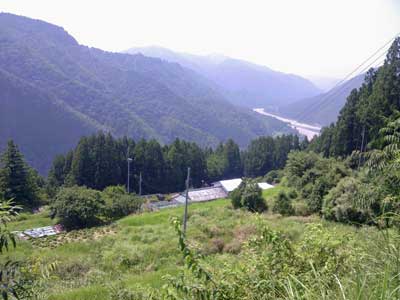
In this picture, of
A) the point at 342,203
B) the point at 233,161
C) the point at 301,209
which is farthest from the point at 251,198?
the point at 233,161

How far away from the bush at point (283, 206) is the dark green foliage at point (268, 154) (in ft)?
108

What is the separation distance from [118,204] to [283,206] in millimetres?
15741

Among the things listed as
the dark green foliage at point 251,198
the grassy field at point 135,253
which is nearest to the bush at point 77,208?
the grassy field at point 135,253

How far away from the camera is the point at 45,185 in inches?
1710

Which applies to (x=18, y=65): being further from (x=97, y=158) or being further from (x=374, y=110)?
(x=374, y=110)

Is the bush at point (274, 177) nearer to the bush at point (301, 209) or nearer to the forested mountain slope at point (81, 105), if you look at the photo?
the bush at point (301, 209)

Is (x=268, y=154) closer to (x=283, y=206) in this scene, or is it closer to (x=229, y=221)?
(x=283, y=206)

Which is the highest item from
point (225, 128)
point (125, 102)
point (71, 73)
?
point (71, 73)

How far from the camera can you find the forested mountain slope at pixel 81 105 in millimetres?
105625

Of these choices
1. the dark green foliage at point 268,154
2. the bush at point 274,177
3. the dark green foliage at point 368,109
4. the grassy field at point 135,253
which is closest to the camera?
the grassy field at point 135,253

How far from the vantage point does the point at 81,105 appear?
14200 centimetres

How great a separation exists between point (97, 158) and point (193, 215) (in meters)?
24.2

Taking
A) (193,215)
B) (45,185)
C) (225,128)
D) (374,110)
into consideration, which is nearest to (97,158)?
(45,185)

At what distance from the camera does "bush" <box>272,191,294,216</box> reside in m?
21.0
